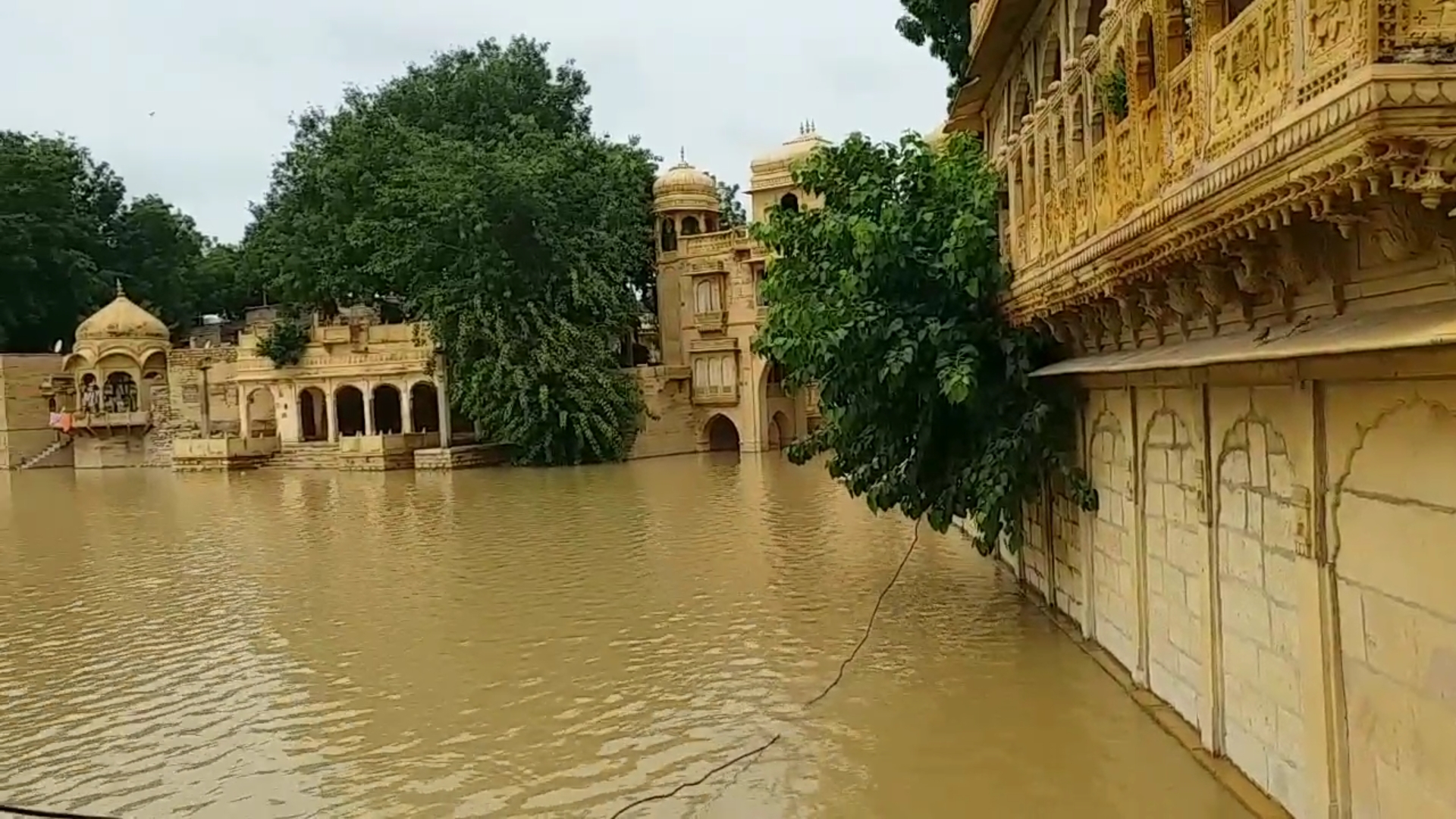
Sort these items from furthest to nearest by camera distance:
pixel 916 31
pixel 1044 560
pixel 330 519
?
pixel 330 519 < pixel 916 31 < pixel 1044 560

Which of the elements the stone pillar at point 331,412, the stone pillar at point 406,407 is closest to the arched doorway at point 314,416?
the stone pillar at point 331,412

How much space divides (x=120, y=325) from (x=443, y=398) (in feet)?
52.8

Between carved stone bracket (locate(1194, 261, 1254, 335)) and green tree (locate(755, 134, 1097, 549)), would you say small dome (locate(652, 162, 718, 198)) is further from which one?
carved stone bracket (locate(1194, 261, 1254, 335))

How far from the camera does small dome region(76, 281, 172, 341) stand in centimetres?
4278

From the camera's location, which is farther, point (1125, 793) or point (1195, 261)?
point (1125, 793)

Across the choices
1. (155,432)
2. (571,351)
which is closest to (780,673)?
(571,351)

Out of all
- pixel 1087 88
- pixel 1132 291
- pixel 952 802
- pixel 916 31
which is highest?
pixel 916 31

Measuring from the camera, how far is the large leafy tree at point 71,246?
43750mm

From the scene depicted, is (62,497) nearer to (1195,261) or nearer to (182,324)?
(182,324)

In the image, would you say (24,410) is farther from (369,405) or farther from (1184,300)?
(1184,300)

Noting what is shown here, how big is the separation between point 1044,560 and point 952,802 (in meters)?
4.91

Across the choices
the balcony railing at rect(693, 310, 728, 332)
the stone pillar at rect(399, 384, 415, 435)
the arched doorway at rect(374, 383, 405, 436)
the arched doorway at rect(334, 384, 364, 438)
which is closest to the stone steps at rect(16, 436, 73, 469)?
the arched doorway at rect(334, 384, 364, 438)

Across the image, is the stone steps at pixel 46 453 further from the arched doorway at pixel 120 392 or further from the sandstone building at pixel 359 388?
the arched doorway at pixel 120 392

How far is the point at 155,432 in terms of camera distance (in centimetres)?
4241
